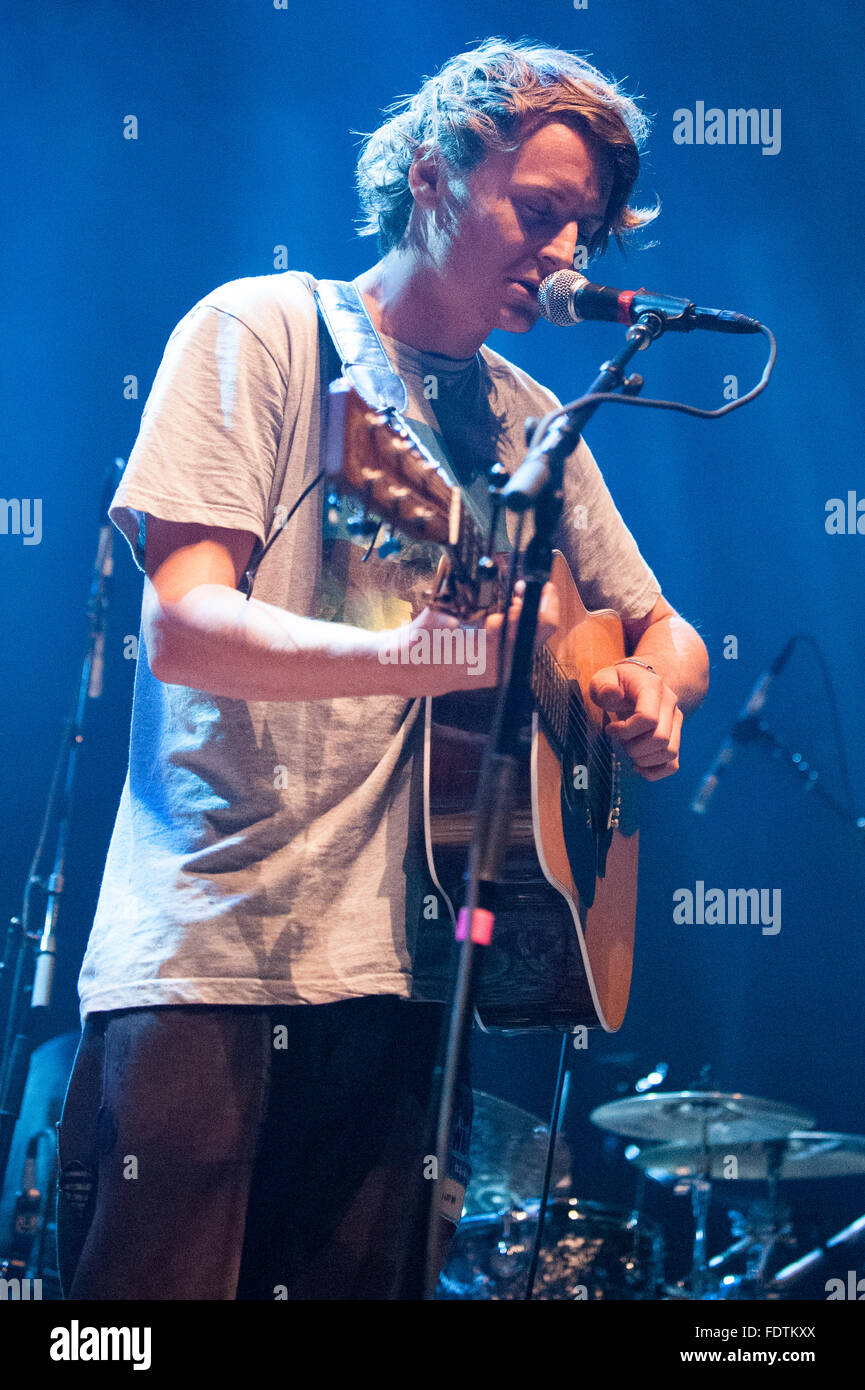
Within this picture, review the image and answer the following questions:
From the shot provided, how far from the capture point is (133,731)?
5.71 feet

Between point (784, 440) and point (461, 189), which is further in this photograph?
point (784, 440)

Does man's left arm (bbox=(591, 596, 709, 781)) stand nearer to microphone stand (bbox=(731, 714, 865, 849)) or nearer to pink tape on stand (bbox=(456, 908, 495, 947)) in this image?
pink tape on stand (bbox=(456, 908, 495, 947))

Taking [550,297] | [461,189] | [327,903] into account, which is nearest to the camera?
[327,903]

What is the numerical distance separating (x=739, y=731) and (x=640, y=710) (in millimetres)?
1879

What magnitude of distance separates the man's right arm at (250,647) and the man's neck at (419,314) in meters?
0.63

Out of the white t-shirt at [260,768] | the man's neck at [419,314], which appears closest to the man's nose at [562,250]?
the man's neck at [419,314]

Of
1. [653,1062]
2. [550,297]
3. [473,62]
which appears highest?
[473,62]

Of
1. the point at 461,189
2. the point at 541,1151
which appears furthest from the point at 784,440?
the point at 541,1151

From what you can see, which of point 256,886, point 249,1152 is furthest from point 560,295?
point 249,1152

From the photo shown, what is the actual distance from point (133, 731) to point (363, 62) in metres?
2.30

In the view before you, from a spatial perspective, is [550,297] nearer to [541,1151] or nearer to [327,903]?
[327,903]

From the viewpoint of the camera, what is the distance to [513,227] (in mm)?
1939

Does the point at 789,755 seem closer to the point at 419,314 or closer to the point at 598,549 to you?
the point at 598,549

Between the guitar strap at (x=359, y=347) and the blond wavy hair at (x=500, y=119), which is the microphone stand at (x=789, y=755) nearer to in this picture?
the blond wavy hair at (x=500, y=119)
